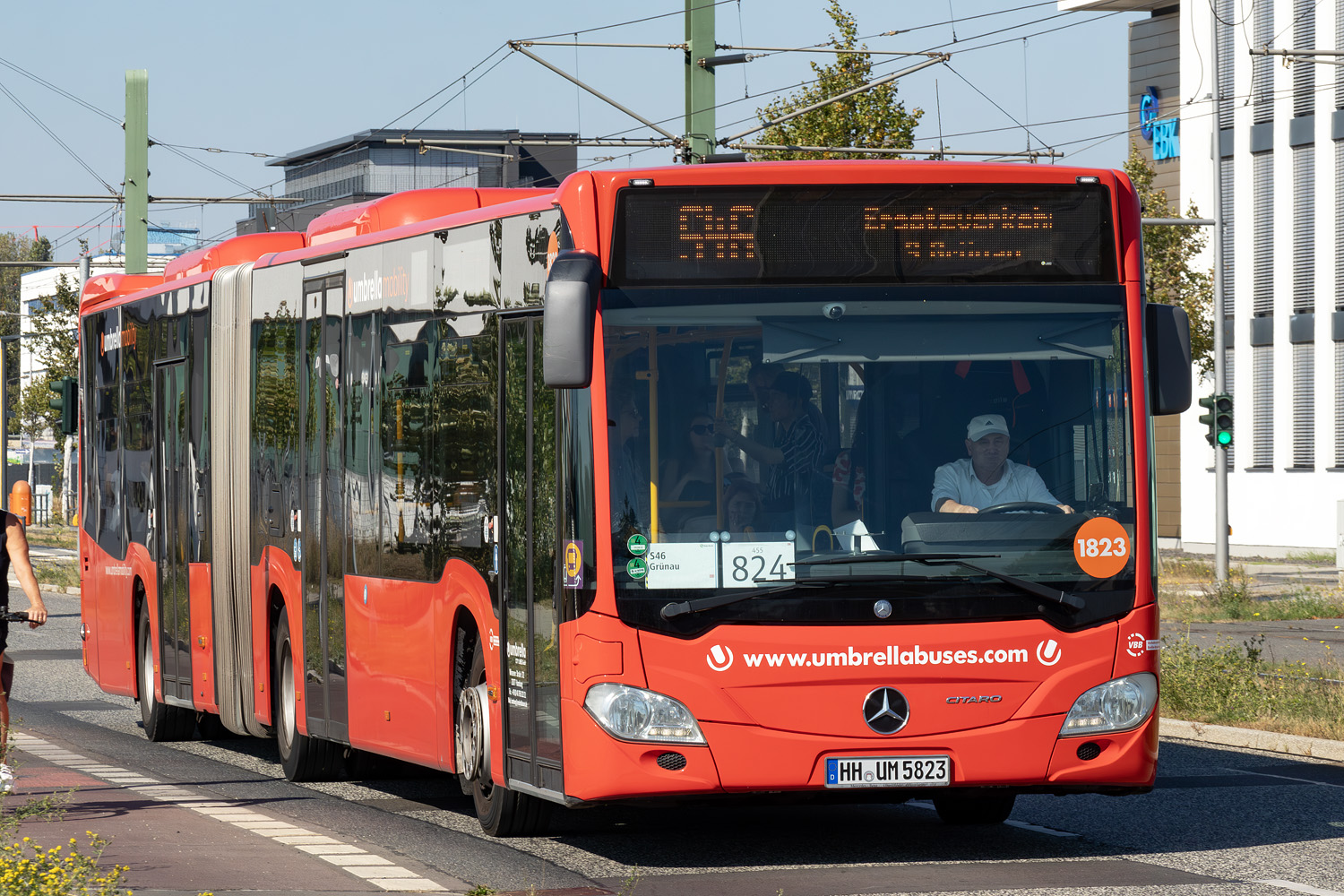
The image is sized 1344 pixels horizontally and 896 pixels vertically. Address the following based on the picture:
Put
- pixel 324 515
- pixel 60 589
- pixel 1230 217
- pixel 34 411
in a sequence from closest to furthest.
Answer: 1. pixel 324 515
2. pixel 60 589
3. pixel 1230 217
4. pixel 34 411

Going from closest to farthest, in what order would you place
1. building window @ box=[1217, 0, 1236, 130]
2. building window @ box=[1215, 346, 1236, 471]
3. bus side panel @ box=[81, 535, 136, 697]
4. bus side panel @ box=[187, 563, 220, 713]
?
bus side panel @ box=[187, 563, 220, 713], bus side panel @ box=[81, 535, 136, 697], building window @ box=[1217, 0, 1236, 130], building window @ box=[1215, 346, 1236, 471]

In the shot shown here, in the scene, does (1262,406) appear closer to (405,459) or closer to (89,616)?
(89,616)

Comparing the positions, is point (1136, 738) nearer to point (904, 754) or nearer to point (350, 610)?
point (904, 754)

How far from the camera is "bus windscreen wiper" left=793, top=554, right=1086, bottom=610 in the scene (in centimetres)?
905

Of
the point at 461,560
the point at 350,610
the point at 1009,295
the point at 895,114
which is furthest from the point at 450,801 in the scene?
the point at 895,114

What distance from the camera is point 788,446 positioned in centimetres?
902

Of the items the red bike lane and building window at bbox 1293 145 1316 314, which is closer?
the red bike lane

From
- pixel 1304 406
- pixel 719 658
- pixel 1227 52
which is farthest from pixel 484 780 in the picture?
pixel 1227 52

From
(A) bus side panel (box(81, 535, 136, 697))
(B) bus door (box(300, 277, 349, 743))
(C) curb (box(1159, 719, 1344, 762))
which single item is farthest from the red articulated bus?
(A) bus side panel (box(81, 535, 136, 697))

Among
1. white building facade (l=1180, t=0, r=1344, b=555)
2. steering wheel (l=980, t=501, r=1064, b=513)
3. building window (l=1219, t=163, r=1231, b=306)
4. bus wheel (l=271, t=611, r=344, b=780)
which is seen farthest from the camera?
building window (l=1219, t=163, r=1231, b=306)

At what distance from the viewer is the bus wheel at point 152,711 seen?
16297 mm

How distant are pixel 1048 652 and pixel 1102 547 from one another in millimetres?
500

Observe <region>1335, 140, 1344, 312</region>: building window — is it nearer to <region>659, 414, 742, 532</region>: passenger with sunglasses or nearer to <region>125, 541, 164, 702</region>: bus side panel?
<region>125, 541, 164, 702</region>: bus side panel

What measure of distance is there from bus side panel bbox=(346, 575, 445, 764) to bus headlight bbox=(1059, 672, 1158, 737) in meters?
3.23
